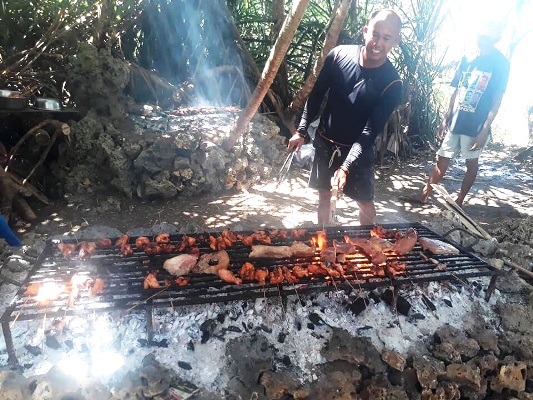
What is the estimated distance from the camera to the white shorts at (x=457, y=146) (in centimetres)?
588

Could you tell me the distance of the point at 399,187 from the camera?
8.04 metres

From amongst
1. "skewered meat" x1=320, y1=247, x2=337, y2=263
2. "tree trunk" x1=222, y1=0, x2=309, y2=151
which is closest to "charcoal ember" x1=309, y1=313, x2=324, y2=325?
"skewered meat" x1=320, y1=247, x2=337, y2=263

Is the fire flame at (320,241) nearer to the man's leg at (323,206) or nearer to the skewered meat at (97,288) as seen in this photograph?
the man's leg at (323,206)

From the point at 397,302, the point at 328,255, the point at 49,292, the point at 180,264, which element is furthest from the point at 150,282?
the point at 397,302

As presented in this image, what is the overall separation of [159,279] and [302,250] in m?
1.20

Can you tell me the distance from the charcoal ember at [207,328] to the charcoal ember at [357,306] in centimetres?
112

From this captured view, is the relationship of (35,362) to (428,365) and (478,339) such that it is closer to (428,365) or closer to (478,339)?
(428,365)

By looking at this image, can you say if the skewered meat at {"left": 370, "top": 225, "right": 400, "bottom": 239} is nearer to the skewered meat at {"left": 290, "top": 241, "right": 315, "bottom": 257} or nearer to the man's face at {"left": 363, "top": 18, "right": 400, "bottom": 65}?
the skewered meat at {"left": 290, "top": 241, "right": 315, "bottom": 257}

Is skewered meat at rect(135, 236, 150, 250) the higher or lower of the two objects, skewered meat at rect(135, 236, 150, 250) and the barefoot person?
the lower

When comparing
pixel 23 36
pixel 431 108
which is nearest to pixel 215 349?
pixel 23 36

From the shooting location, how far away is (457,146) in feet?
19.6

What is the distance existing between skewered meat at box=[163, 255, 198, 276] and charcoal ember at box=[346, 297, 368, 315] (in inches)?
52.7

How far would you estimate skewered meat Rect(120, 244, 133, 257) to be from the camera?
308 centimetres

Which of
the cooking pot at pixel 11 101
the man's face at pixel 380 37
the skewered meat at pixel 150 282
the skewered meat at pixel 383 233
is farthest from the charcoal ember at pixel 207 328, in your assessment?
the cooking pot at pixel 11 101
